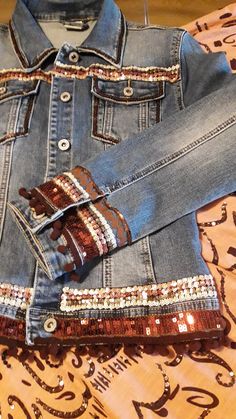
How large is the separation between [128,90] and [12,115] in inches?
10.7

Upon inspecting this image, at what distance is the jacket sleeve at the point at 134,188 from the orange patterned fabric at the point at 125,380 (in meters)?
0.17

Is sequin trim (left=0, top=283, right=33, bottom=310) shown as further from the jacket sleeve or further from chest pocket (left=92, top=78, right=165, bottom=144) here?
chest pocket (left=92, top=78, right=165, bottom=144)

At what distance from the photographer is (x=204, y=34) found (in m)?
1.34

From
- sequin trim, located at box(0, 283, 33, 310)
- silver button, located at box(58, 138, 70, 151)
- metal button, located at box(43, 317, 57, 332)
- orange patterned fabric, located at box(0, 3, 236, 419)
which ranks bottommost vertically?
orange patterned fabric, located at box(0, 3, 236, 419)

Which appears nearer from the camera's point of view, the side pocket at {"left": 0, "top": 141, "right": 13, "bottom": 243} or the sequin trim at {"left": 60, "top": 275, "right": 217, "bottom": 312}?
the sequin trim at {"left": 60, "top": 275, "right": 217, "bottom": 312}

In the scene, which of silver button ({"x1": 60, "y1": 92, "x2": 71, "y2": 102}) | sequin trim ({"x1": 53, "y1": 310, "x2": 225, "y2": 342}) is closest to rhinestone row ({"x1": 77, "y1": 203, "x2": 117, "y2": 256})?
sequin trim ({"x1": 53, "y1": 310, "x2": 225, "y2": 342})

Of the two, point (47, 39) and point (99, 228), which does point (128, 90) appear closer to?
point (47, 39)

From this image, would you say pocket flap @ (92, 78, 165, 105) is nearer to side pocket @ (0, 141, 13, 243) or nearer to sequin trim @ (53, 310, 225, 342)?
side pocket @ (0, 141, 13, 243)

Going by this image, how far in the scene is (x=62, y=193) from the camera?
3.10ft

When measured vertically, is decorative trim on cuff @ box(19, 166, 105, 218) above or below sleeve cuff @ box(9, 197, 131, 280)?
above

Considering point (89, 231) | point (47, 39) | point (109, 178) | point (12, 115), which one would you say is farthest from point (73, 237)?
point (47, 39)

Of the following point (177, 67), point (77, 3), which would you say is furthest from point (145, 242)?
point (77, 3)

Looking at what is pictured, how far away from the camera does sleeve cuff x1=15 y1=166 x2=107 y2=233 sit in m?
0.93

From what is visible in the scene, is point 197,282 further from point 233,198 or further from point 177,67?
point 177,67
